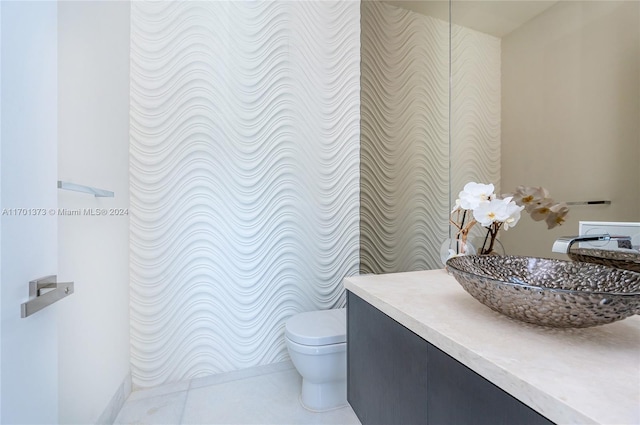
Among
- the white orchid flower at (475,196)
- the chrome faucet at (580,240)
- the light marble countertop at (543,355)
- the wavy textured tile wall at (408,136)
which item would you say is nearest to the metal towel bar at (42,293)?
the light marble countertop at (543,355)

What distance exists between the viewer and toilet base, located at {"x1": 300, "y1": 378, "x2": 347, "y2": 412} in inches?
56.7

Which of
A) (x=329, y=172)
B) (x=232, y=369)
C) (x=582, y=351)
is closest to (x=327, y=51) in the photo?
(x=329, y=172)

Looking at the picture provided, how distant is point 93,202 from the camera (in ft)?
4.12

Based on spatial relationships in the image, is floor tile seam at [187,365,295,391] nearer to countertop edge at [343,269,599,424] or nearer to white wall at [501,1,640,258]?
countertop edge at [343,269,599,424]

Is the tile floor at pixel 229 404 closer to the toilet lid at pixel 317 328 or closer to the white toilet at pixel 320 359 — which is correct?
the white toilet at pixel 320 359

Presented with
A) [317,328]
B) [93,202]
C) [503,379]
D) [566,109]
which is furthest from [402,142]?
[93,202]

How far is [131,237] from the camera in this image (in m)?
1.58

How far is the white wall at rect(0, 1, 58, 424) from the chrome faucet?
156 centimetres

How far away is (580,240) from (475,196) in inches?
12.7

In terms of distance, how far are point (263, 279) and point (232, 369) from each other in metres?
0.60

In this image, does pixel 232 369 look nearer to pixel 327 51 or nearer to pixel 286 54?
pixel 286 54

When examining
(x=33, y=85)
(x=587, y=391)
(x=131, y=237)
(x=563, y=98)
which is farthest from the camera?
(x=131, y=237)

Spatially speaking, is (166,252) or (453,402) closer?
(453,402)

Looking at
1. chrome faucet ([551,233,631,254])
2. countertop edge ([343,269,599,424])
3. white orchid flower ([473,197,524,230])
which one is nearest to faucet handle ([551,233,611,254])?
chrome faucet ([551,233,631,254])
